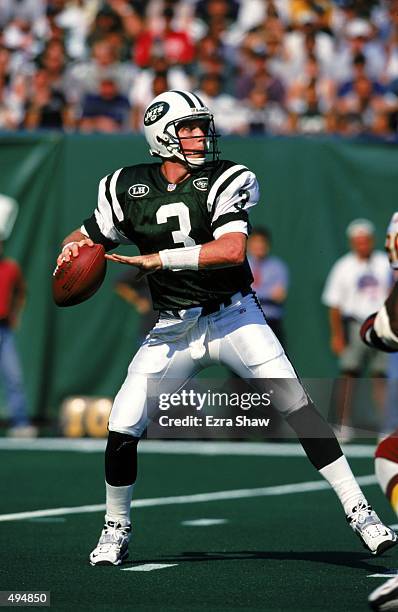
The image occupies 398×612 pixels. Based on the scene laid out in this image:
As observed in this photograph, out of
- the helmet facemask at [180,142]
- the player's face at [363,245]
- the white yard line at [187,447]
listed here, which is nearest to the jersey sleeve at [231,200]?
the helmet facemask at [180,142]

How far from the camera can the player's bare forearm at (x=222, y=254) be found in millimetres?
5980

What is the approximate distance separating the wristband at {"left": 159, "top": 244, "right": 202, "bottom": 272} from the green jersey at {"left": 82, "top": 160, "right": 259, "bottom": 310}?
0.25 metres

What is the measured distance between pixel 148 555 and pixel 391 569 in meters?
1.22

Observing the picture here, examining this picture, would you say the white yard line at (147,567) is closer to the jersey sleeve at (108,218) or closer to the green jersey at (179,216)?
the green jersey at (179,216)

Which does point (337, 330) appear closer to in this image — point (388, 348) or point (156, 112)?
point (156, 112)

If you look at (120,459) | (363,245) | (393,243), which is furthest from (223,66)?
(393,243)

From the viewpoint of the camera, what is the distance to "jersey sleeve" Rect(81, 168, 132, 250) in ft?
21.1

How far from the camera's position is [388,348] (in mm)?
4758

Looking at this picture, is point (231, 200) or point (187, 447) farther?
point (187, 447)

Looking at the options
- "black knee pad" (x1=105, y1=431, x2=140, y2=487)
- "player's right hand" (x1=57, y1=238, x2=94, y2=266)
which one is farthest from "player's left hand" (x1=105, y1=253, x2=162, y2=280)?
"black knee pad" (x1=105, y1=431, x2=140, y2=487)

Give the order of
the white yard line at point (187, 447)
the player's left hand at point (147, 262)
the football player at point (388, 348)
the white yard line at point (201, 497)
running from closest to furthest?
the football player at point (388, 348)
the player's left hand at point (147, 262)
the white yard line at point (201, 497)
the white yard line at point (187, 447)

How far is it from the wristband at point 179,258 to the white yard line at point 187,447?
5577mm

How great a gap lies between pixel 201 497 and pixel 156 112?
3231 millimetres

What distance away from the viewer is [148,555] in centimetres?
652
